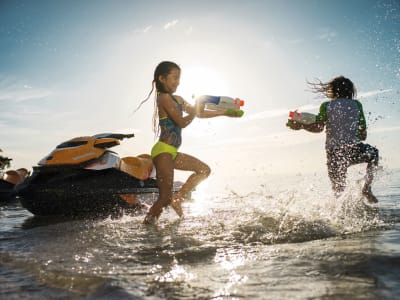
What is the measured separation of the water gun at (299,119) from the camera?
5.72 meters

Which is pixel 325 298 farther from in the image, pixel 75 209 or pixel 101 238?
pixel 75 209

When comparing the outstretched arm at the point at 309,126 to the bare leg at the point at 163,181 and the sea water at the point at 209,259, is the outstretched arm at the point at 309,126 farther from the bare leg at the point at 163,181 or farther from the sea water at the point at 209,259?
the bare leg at the point at 163,181

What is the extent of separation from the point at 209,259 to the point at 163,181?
197cm

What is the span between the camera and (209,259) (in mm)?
2668

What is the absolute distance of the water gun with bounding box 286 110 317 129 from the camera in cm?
572

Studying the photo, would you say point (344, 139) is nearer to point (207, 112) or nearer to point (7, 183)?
point (207, 112)

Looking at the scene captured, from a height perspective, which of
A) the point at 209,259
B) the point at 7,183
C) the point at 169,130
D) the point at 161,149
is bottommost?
the point at 209,259

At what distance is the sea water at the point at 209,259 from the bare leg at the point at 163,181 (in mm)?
171

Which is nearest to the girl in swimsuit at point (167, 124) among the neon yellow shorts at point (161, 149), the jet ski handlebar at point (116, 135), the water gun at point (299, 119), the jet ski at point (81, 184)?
the neon yellow shorts at point (161, 149)

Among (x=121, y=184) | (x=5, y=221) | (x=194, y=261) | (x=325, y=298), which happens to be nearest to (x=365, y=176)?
(x=121, y=184)

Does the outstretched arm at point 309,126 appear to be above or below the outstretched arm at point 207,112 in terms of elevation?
below

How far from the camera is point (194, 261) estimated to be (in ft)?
8.63

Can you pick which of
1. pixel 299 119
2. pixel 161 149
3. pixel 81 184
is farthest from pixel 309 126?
pixel 81 184

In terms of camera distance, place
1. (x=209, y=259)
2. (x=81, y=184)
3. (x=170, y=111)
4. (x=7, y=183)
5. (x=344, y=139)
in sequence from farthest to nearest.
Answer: (x=7, y=183)
(x=344, y=139)
(x=81, y=184)
(x=170, y=111)
(x=209, y=259)
